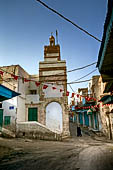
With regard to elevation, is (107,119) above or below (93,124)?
above

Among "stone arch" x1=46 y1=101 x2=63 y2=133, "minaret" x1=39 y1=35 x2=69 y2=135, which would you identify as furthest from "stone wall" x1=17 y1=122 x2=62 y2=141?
"minaret" x1=39 y1=35 x2=69 y2=135

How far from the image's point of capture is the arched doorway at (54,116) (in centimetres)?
1784

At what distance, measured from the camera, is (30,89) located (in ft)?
69.2

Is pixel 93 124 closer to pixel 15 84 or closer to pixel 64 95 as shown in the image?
pixel 64 95

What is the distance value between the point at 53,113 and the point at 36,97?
10.7 ft

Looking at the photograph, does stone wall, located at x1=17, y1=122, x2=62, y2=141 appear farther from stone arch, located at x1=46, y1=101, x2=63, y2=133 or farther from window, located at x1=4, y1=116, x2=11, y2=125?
stone arch, located at x1=46, y1=101, x2=63, y2=133

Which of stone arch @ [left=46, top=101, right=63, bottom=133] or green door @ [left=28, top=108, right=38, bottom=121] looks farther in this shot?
green door @ [left=28, top=108, right=38, bottom=121]

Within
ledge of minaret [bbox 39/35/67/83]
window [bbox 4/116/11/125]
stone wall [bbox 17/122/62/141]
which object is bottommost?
stone wall [bbox 17/122/62/141]

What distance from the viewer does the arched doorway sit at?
17.8 m

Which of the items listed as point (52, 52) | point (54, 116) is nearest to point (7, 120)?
point (54, 116)

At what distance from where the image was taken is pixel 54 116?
18281mm

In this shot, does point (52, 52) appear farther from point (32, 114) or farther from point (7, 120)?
point (7, 120)

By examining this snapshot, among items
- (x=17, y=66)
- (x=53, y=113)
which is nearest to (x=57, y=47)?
(x=17, y=66)

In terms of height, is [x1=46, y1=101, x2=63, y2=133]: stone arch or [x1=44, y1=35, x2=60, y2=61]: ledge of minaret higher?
[x1=44, y1=35, x2=60, y2=61]: ledge of minaret
